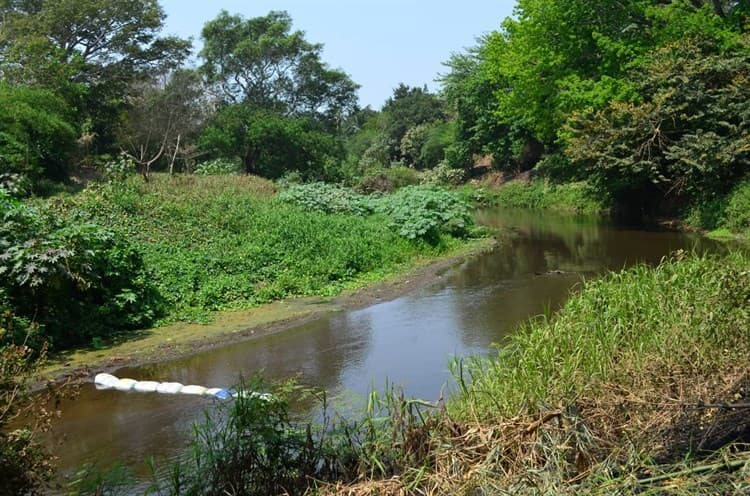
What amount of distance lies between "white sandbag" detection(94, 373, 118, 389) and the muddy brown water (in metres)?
0.10

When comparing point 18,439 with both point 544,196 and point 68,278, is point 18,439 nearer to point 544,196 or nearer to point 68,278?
point 68,278

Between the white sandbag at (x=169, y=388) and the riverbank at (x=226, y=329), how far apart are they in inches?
34.8

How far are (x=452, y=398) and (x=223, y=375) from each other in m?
3.84

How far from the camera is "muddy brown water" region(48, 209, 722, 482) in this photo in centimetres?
741

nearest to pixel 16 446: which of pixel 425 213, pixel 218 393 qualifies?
pixel 218 393

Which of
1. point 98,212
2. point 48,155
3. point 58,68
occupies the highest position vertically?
point 58,68

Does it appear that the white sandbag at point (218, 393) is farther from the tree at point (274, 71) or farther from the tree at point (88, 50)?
the tree at point (274, 71)

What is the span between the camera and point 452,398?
21.9 feet

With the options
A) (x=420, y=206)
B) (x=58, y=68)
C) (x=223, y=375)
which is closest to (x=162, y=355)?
(x=223, y=375)

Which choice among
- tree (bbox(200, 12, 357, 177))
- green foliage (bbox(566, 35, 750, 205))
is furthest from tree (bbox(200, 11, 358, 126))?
green foliage (bbox(566, 35, 750, 205))

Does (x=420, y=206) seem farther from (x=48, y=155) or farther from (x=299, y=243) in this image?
(x=48, y=155)

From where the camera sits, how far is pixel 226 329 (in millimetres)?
11320

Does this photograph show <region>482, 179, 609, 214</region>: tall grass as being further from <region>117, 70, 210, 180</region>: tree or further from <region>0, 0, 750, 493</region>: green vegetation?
<region>117, 70, 210, 180</region>: tree

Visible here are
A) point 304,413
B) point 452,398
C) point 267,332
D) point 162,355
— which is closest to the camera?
point 452,398
